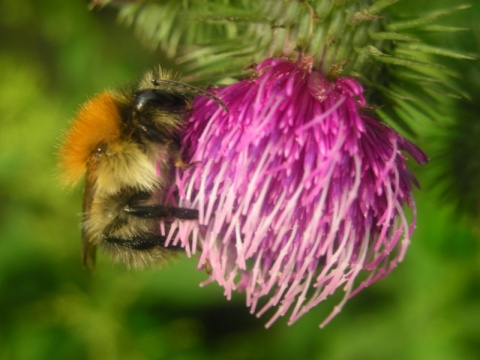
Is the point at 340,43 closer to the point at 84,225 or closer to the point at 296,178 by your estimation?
the point at 296,178

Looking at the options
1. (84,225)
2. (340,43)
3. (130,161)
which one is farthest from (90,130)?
(340,43)

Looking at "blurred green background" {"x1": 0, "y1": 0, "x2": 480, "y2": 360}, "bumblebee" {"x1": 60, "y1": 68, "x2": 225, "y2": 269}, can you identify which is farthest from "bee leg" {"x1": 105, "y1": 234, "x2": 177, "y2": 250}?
"blurred green background" {"x1": 0, "y1": 0, "x2": 480, "y2": 360}

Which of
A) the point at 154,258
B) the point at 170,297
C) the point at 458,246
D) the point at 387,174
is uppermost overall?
the point at 387,174

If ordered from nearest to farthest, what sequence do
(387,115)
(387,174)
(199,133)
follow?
1. (387,174)
2. (199,133)
3. (387,115)

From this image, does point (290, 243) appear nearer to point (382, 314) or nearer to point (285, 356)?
point (382, 314)

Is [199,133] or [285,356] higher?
[199,133]

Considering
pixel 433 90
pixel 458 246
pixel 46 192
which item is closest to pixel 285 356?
pixel 458 246

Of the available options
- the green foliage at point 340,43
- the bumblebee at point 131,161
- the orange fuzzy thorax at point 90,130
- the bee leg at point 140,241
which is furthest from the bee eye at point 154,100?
the bee leg at point 140,241

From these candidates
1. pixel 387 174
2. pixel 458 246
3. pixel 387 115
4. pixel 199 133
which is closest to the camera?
pixel 387 174

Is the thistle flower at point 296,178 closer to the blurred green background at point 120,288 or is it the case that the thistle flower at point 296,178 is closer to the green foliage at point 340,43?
the green foliage at point 340,43
